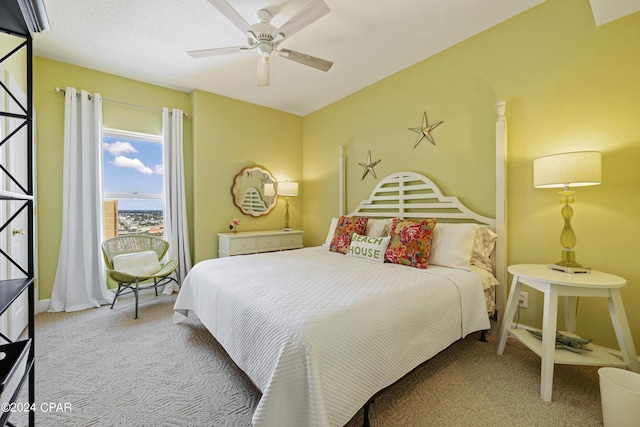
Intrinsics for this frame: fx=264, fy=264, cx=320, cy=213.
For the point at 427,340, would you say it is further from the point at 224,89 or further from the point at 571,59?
the point at 224,89

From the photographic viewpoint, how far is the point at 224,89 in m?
3.62

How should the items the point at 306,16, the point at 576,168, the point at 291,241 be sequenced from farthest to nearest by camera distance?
the point at 291,241
the point at 306,16
the point at 576,168

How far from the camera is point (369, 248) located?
2525 millimetres

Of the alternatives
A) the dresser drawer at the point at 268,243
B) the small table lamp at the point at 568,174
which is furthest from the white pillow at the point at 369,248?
the dresser drawer at the point at 268,243

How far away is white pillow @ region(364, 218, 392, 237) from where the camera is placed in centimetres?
283

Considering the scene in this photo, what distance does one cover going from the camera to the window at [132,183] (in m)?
3.35

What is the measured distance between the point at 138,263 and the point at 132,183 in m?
1.13

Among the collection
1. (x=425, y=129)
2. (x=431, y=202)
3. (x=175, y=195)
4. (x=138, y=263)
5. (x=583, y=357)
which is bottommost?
(x=583, y=357)

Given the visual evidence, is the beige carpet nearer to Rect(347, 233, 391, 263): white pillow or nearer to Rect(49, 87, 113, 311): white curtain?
Rect(49, 87, 113, 311): white curtain

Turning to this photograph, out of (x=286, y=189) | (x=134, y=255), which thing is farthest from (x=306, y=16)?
(x=134, y=255)

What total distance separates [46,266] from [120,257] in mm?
793

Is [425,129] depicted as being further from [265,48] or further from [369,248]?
[265,48]

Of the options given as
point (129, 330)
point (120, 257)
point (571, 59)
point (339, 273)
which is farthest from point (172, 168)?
point (571, 59)

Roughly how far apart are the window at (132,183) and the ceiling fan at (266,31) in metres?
1.99
